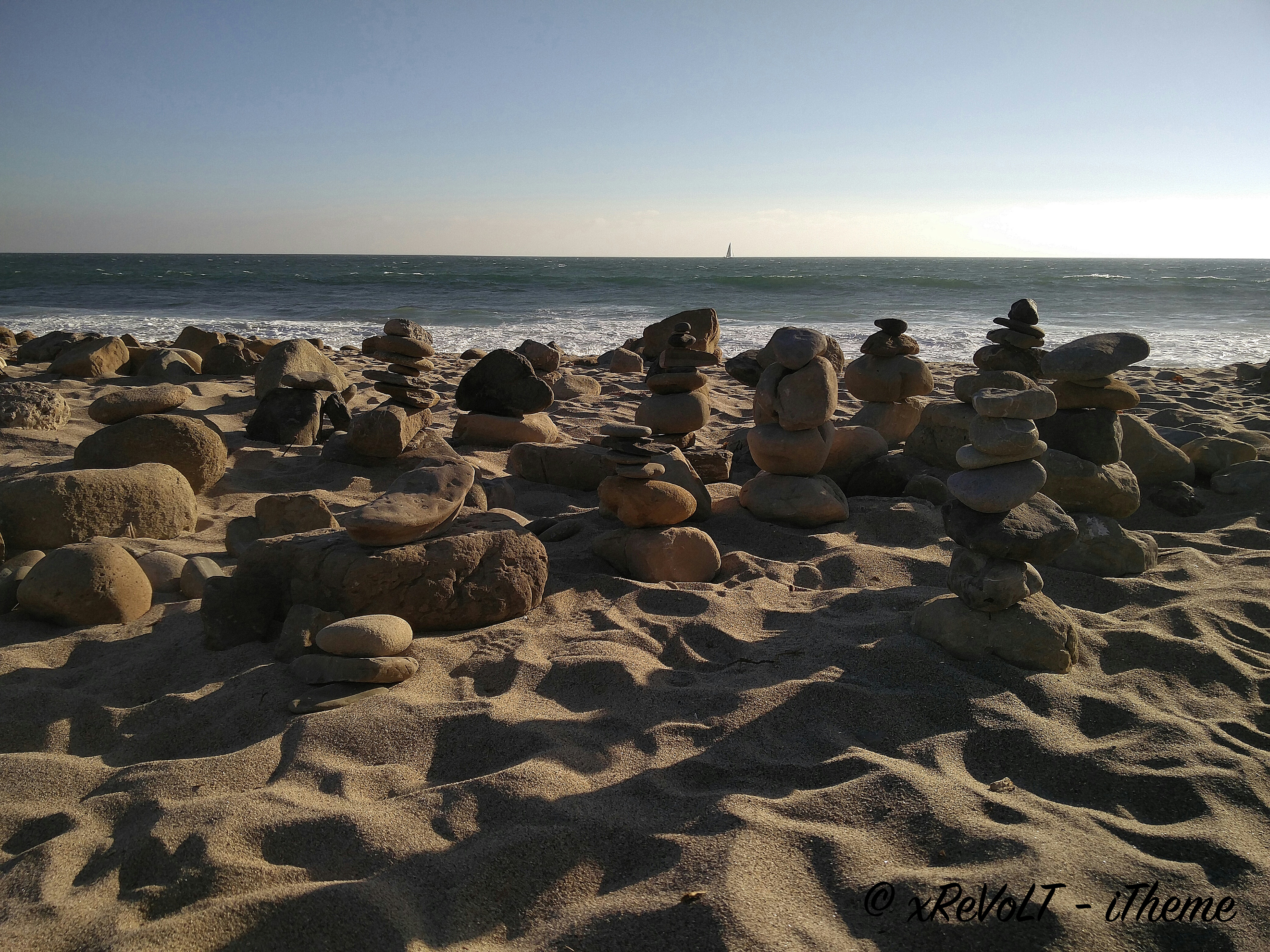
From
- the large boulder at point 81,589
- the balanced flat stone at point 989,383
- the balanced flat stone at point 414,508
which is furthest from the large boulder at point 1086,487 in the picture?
the large boulder at point 81,589

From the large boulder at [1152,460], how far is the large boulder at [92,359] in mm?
8577

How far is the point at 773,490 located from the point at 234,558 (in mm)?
2738

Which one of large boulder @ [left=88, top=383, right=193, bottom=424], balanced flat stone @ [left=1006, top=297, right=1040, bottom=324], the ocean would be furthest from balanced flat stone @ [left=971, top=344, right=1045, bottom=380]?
the ocean

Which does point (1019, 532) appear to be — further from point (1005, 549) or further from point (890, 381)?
point (890, 381)

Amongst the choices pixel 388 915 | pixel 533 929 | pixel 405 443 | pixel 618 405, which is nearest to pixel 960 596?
pixel 533 929

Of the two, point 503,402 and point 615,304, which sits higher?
point 615,304

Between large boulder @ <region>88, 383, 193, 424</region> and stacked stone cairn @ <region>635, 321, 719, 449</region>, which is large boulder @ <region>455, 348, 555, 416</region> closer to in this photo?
stacked stone cairn @ <region>635, 321, 719, 449</region>

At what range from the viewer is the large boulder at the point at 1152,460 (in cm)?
471

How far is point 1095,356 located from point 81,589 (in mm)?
4380

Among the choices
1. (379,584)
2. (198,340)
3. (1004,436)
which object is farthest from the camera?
(198,340)

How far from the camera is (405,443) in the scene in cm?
516

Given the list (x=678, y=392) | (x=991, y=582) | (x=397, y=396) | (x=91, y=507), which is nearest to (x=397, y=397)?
(x=397, y=396)

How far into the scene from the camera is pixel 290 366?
6.66m

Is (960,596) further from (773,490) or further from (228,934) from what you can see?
(228,934)
